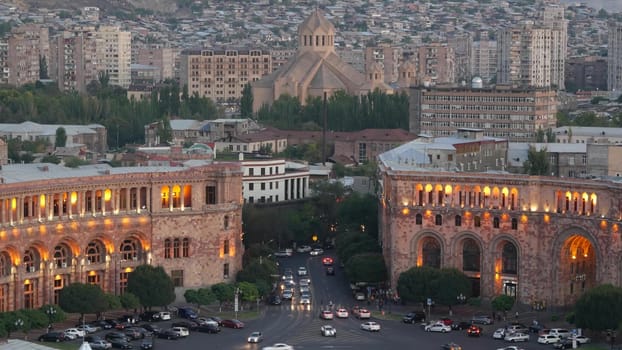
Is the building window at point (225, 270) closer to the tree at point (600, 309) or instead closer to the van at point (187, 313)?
the van at point (187, 313)

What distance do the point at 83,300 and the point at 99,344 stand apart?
844cm

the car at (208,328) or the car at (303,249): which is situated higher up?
the car at (303,249)

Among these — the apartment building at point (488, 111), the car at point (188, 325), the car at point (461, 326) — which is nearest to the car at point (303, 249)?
the car at point (461, 326)

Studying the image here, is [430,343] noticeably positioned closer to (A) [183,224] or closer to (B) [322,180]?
(A) [183,224]

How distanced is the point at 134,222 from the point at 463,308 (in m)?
18.5

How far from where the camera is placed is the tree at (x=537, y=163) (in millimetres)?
125500

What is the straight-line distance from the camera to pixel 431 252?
395 ft

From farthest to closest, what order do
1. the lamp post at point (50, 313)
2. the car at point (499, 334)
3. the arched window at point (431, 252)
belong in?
1. the arched window at point (431, 252)
2. the lamp post at point (50, 313)
3. the car at point (499, 334)

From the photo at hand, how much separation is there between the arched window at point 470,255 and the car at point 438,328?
9.96m

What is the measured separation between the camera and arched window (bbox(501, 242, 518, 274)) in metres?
118

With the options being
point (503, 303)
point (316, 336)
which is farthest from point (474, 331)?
point (316, 336)

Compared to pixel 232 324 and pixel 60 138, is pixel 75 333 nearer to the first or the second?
pixel 232 324

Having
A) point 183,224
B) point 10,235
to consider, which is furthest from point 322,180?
point 10,235

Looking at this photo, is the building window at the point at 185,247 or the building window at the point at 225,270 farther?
the building window at the point at 225,270
